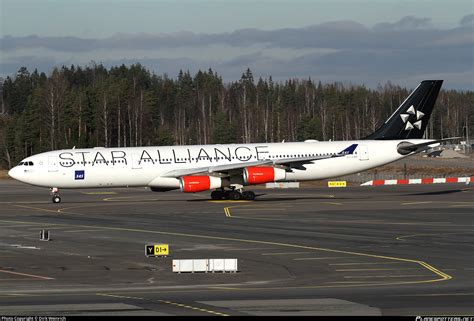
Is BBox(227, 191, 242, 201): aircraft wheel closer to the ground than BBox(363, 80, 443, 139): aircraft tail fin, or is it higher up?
closer to the ground

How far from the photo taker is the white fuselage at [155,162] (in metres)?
62.6

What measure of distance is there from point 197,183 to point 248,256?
26.7 m

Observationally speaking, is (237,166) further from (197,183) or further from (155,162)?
(155,162)

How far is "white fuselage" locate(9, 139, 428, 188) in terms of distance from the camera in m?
62.6

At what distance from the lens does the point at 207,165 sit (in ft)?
209

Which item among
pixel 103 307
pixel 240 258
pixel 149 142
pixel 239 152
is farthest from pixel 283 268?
pixel 149 142

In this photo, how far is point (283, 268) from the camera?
3017 cm

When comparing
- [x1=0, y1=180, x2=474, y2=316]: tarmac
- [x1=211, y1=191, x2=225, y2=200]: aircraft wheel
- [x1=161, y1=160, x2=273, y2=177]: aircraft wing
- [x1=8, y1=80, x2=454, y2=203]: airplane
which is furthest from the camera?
[x1=211, y1=191, x2=225, y2=200]: aircraft wheel

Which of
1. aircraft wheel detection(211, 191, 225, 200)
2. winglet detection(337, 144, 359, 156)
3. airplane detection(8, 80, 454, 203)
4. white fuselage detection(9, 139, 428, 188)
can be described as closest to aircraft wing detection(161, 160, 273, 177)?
airplane detection(8, 80, 454, 203)

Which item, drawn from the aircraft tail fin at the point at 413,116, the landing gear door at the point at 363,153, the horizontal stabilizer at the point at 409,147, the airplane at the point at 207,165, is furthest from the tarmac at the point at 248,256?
the aircraft tail fin at the point at 413,116

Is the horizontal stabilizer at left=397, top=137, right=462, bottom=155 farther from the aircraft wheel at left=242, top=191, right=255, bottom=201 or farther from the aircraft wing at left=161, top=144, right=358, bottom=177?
the aircraft wheel at left=242, top=191, right=255, bottom=201

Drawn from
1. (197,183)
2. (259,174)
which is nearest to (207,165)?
(197,183)

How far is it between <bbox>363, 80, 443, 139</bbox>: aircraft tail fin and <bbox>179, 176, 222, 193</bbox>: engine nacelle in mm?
14126

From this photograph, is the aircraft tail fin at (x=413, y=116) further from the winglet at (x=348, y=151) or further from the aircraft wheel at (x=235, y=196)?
the aircraft wheel at (x=235, y=196)
